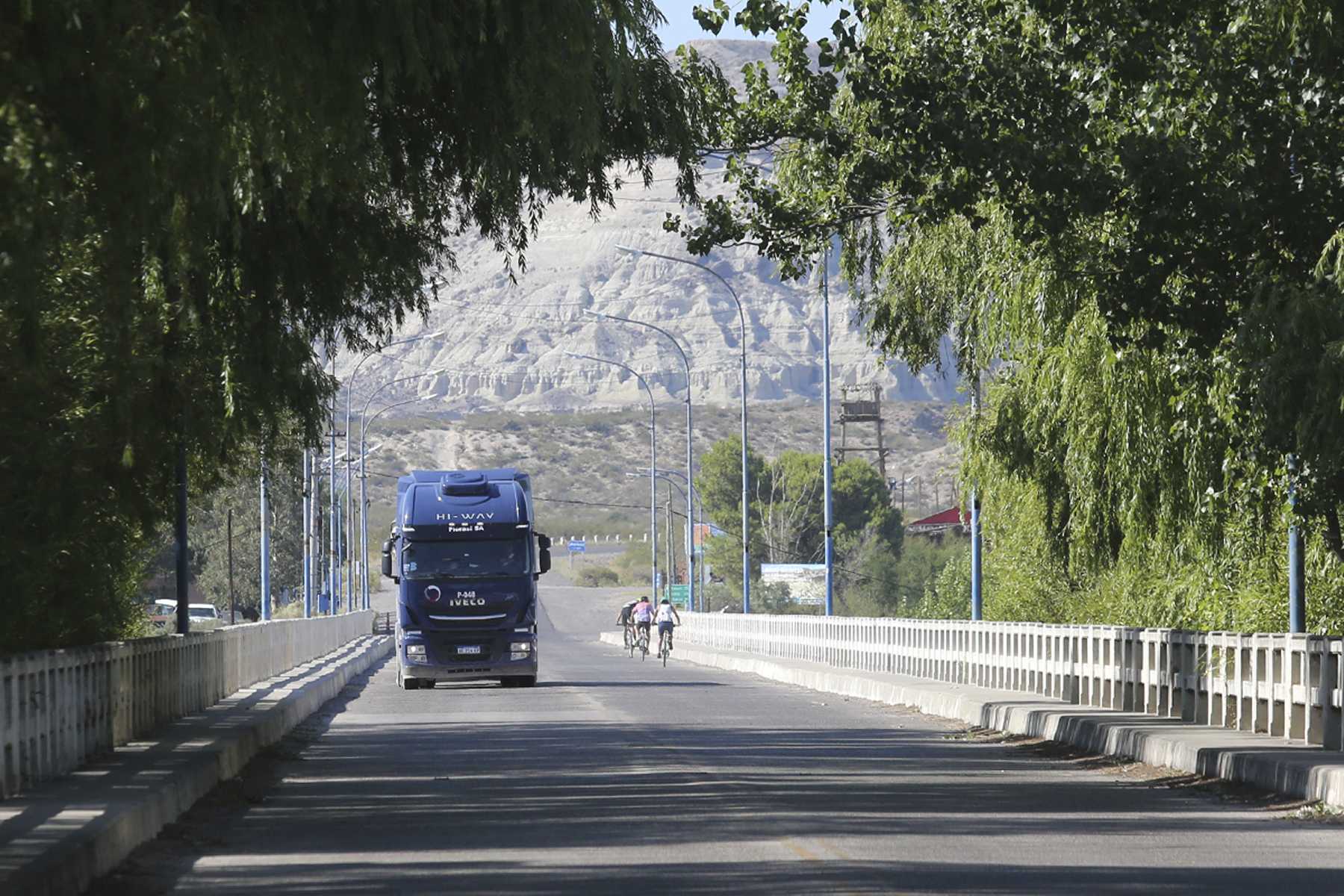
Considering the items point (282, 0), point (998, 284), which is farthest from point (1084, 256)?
point (282, 0)

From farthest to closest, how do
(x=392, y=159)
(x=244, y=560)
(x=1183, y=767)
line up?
(x=244, y=560)
(x=1183, y=767)
(x=392, y=159)

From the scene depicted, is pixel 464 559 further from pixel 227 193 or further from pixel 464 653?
pixel 227 193

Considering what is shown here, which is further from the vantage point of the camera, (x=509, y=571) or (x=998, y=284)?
(x=509, y=571)

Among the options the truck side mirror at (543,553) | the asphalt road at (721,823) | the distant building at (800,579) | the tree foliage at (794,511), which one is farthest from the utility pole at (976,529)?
the tree foliage at (794,511)

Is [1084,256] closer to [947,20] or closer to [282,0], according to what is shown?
[947,20]

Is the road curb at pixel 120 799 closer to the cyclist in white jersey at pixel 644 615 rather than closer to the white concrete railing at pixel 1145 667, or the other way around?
the white concrete railing at pixel 1145 667

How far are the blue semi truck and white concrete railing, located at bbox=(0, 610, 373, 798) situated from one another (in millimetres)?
8005

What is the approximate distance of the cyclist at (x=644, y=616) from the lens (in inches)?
2576

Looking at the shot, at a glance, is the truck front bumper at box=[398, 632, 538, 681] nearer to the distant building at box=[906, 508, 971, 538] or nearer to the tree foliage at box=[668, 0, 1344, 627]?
the tree foliage at box=[668, 0, 1344, 627]

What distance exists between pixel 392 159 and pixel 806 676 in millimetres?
27827

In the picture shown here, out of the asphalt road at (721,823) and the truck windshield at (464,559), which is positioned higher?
the truck windshield at (464,559)

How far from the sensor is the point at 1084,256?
21281mm

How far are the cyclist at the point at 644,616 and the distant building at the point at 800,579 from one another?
50700 mm

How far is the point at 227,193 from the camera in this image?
14844 millimetres
